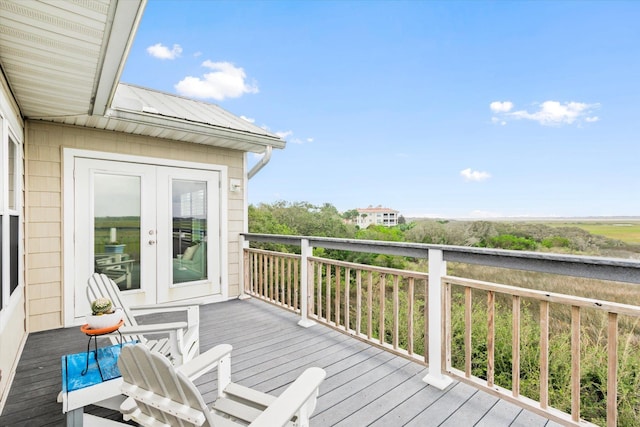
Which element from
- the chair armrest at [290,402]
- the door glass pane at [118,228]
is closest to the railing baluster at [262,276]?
the door glass pane at [118,228]

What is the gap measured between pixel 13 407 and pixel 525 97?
65.0 ft

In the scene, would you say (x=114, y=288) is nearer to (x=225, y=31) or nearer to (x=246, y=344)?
(x=246, y=344)

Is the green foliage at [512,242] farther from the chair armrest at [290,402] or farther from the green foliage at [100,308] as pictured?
the green foliage at [100,308]

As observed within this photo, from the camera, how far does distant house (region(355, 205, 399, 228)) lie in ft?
49.6

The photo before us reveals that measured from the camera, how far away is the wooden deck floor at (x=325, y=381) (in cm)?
205

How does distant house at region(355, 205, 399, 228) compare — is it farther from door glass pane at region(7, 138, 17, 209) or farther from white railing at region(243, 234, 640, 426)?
door glass pane at region(7, 138, 17, 209)

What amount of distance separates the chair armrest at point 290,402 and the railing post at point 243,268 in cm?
379

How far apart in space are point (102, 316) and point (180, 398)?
3.35ft

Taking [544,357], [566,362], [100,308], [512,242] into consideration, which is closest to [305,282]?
[100,308]

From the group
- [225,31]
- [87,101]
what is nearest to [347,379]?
[87,101]

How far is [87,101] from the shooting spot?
9.53ft

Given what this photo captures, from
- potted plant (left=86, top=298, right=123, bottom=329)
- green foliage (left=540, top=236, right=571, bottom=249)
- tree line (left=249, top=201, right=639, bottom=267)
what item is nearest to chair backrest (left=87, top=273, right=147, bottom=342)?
potted plant (left=86, top=298, right=123, bottom=329)

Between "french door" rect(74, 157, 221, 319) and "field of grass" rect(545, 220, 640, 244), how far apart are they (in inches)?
369

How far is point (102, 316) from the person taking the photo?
72.7 inches
